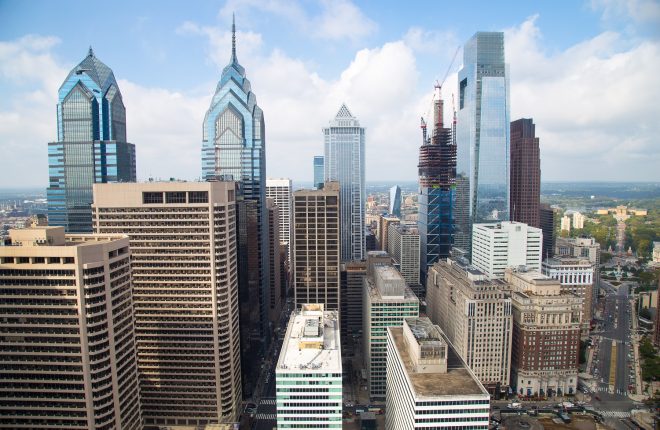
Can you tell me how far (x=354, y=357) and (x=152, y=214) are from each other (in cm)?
5793

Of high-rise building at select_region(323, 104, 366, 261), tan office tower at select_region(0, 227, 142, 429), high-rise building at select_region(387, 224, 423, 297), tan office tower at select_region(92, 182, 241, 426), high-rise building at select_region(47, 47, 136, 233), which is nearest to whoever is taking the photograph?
tan office tower at select_region(0, 227, 142, 429)

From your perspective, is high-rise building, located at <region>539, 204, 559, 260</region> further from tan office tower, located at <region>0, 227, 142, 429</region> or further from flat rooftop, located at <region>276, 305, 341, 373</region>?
tan office tower, located at <region>0, 227, 142, 429</region>

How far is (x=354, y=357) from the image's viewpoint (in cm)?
10212

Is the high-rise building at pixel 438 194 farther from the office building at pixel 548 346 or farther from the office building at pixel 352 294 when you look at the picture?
the office building at pixel 548 346

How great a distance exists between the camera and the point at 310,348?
5606 cm

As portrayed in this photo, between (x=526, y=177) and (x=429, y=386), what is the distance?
113390 millimetres

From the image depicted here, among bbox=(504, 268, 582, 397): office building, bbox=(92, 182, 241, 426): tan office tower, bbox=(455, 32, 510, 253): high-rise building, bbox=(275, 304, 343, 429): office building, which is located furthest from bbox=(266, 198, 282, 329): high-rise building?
bbox=(275, 304, 343, 429): office building

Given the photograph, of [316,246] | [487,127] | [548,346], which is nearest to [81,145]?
[316,246]

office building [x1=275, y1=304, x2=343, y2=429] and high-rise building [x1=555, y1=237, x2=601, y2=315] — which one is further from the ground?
high-rise building [x1=555, y1=237, x2=601, y2=315]

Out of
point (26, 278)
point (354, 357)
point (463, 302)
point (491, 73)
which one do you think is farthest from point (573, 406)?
point (491, 73)

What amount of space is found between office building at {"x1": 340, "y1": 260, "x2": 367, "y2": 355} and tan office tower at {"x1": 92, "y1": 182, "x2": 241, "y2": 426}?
45832mm

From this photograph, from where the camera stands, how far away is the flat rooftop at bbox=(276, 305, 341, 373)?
50.9m

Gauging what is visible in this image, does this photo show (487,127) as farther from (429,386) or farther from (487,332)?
(429,386)

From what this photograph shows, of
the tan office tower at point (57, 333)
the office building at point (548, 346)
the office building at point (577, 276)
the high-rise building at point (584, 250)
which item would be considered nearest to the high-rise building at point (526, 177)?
the high-rise building at point (584, 250)
